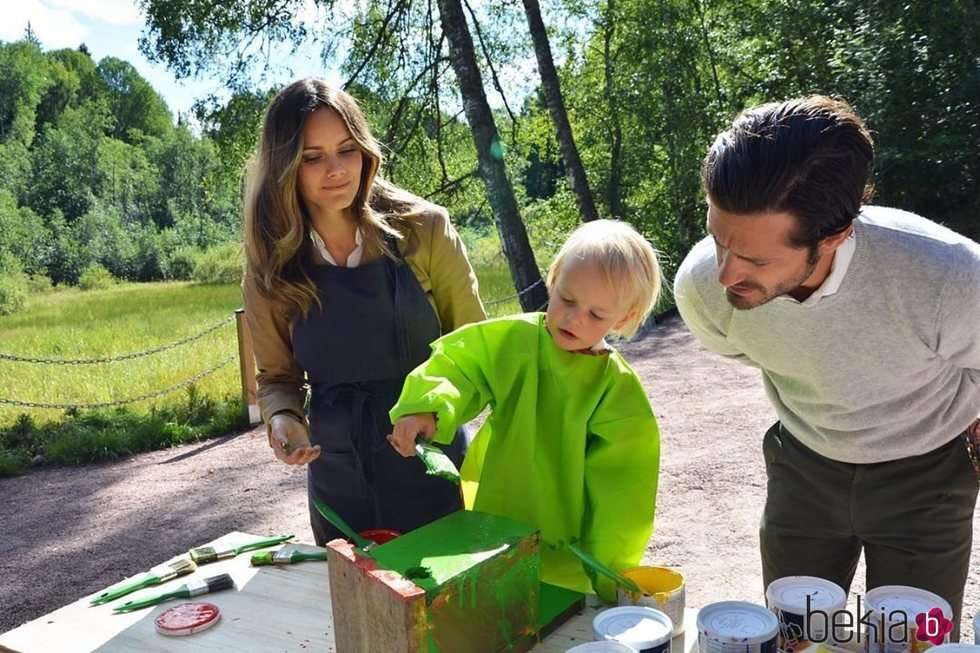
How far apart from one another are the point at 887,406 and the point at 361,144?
1438mm

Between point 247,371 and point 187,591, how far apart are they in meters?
5.76

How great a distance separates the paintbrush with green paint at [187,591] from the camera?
184cm

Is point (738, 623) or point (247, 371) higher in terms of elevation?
point (738, 623)

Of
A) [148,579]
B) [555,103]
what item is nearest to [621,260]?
[148,579]

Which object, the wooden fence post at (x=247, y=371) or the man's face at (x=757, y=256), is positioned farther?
the wooden fence post at (x=247, y=371)

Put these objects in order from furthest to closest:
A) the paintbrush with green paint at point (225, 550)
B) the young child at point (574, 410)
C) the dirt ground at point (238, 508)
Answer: the dirt ground at point (238, 508) < the paintbrush with green paint at point (225, 550) < the young child at point (574, 410)

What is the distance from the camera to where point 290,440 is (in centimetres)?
211

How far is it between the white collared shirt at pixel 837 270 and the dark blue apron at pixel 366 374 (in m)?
1.02

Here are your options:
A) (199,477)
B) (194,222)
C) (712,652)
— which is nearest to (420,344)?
(712,652)

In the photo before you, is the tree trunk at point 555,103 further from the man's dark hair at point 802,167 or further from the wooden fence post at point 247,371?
the man's dark hair at point 802,167

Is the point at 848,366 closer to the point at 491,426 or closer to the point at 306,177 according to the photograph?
the point at 491,426

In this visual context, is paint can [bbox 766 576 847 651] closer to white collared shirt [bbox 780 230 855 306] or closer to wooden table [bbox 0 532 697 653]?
wooden table [bbox 0 532 697 653]

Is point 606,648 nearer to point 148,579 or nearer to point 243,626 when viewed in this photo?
point 243,626

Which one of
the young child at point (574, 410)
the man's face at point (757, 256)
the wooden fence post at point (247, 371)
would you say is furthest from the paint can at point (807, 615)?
the wooden fence post at point (247, 371)
